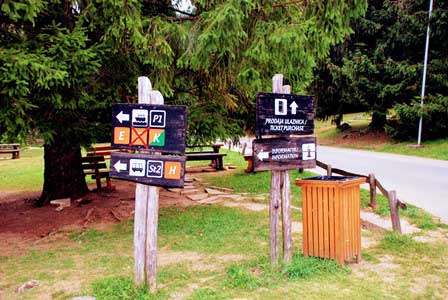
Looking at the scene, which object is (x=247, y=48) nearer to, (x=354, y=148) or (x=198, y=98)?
(x=198, y=98)

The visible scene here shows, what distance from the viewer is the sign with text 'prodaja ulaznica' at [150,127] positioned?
4.34 metres

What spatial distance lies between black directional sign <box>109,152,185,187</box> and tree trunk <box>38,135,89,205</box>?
199 inches

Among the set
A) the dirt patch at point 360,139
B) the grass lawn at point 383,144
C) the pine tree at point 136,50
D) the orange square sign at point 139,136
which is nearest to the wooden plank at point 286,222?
the orange square sign at point 139,136

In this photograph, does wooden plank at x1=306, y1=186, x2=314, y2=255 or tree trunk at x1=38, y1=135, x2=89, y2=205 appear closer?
wooden plank at x1=306, y1=186, x2=314, y2=255

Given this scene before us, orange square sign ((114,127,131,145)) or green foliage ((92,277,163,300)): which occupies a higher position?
orange square sign ((114,127,131,145))

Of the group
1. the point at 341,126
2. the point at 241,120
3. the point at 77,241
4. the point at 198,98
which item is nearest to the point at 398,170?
the point at 241,120

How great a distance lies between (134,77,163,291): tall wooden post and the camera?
4414mm

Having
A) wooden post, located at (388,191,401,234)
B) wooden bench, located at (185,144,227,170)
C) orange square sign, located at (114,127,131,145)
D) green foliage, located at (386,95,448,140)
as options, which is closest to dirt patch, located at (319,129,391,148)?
green foliage, located at (386,95,448,140)

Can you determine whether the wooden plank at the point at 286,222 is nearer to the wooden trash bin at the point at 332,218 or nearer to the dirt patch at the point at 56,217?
the wooden trash bin at the point at 332,218

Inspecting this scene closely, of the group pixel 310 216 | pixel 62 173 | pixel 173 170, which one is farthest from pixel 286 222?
pixel 62 173

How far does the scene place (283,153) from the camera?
16.6 ft

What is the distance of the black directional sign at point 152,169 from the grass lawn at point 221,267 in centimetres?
117

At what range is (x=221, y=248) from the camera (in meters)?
6.11

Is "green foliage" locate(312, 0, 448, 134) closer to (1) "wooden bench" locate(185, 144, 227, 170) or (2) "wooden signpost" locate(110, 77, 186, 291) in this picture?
(1) "wooden bench" locate(185, 144, 227, 170)
